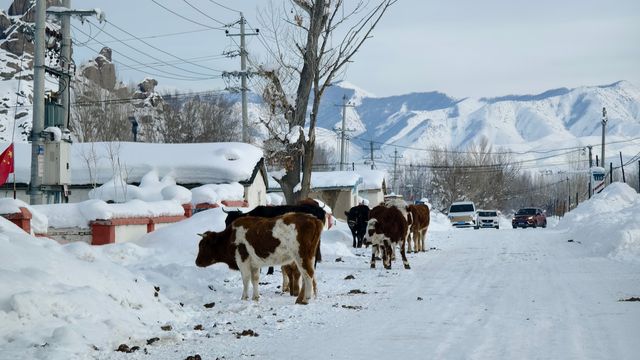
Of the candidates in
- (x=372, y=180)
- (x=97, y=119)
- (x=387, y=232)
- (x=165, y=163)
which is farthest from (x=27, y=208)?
(x=97, y=119)

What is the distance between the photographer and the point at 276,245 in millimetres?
13938

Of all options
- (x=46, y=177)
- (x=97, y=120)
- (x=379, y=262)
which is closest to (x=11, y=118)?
(x=97, y=120)

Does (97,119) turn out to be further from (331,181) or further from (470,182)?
(470,182)

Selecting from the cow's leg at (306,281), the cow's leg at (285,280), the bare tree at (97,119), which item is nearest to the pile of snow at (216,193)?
the cow's leg at (285,280)

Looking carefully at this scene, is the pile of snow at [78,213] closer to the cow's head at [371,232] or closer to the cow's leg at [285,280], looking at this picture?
the cow's head at [371,232]

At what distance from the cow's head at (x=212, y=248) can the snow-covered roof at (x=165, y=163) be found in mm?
20595

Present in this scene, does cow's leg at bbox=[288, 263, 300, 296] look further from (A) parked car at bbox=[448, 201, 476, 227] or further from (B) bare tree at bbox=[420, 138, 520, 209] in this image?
(B) bare tree at bbox=[420, 138, 520, 209]

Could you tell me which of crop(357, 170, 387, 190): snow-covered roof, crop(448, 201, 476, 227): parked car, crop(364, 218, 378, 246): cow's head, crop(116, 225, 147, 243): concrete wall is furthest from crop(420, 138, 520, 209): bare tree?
crop(364, 218, 378, 246): cow's head

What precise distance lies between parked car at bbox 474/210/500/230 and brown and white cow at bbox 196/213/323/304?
5231cm

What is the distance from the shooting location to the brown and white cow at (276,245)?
13.8 metres

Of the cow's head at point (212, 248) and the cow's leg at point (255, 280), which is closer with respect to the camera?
the cow's leg at point (255, 280)

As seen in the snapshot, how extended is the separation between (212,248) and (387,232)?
6297 millimetres

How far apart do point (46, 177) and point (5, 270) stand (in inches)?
597

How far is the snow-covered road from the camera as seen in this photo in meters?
8.95
